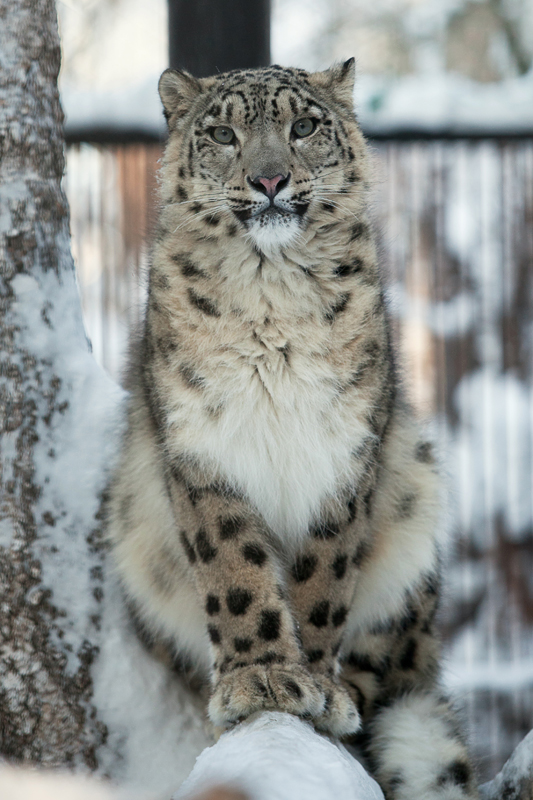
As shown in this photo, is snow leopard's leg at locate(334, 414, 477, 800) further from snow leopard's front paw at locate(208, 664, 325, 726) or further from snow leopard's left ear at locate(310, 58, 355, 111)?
snow leopard's left ear at locate(310, 58, 355, 111)

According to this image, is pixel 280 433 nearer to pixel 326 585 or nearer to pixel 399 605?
pixel 326 585

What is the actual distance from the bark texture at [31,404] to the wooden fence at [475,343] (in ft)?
8.06

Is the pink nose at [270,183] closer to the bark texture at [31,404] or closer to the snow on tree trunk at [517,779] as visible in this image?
the bark texture at [31,404]

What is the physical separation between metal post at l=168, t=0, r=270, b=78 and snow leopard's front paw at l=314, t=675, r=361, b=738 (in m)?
2.43

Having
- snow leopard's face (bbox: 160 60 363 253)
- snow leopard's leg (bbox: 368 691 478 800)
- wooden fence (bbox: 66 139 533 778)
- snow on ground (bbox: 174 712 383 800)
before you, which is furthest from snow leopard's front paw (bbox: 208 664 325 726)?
wooden fence (bbox: 66 139 533 778)

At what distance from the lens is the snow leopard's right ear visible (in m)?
2.53

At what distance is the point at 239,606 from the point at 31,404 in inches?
30.2

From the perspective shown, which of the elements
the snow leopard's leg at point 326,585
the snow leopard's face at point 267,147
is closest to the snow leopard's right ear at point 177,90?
the snow leopard's face at point 267,147

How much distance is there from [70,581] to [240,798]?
1.23m

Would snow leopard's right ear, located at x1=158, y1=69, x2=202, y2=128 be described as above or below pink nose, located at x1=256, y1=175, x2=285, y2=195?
above

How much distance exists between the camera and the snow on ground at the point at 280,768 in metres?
1.43

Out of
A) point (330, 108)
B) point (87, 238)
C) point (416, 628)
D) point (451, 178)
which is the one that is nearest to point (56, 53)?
point (330, 108)

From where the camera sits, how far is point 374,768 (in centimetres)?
234

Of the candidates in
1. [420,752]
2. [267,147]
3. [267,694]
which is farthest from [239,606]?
[267,147]
